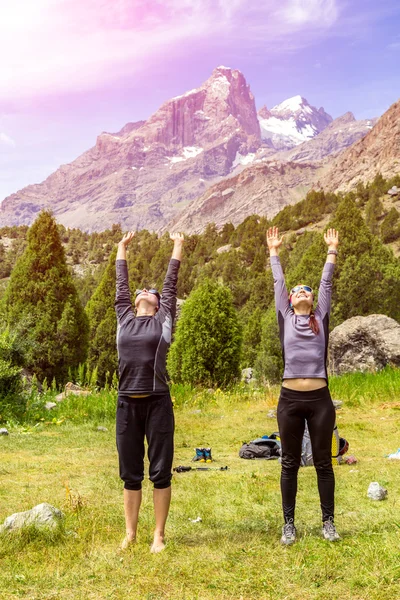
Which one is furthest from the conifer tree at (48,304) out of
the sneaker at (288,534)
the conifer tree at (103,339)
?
the sneaker at (288,534)

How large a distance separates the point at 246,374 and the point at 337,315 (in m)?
6.58

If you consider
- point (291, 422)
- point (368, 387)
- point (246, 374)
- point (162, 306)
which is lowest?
point (246, 374)

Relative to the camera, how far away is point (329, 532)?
14.2 ft

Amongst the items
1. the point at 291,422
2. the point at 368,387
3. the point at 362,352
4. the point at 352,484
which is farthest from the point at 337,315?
the point at 291,422

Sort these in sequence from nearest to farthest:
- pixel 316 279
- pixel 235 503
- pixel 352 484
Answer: pixel 235 503
pixel 352 484
pixel 316 279

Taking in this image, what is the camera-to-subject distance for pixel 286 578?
11.8ft

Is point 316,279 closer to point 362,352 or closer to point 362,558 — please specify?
point 362,352

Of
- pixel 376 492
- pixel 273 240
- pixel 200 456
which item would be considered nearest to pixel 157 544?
pixel 376 492

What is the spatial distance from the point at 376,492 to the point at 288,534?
1.82 meters

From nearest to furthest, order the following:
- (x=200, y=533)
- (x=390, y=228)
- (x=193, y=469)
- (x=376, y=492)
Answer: (x=200, y=533), (x=376, y=492), (x=193, y=469), (x=390, y=228)

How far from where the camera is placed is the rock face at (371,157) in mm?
101375

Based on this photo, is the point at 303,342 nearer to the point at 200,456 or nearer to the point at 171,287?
the point at 171,287

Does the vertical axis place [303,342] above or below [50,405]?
above

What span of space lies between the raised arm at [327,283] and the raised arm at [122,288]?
176cm
